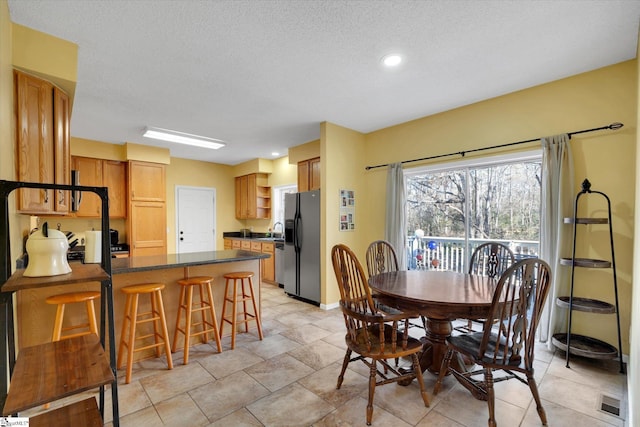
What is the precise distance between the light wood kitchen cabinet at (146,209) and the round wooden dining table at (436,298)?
4.41 meters

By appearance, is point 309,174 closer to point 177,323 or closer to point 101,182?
point 177,323

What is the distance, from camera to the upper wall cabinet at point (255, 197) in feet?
21.7

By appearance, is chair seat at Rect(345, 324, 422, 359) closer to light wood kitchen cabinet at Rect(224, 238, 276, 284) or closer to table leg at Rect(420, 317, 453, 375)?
table leg at Rect(420, 317, 453, 375)

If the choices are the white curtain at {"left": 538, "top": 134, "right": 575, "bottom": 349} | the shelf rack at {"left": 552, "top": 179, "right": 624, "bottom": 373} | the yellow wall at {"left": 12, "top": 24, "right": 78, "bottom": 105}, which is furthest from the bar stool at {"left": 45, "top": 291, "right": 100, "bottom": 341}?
the white curtain at {"left": 538, "top": 134, "right": 575, "bottom": 349}

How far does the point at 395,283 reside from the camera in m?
2.43

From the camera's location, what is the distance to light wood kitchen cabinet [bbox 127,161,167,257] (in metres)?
5.12

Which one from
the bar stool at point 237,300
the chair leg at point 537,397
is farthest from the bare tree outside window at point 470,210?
the bar stool at point 237,300

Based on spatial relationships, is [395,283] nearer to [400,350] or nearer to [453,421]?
[400,350]

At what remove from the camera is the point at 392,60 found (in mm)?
2543

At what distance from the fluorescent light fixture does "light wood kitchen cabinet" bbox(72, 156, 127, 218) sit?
3.93 ft

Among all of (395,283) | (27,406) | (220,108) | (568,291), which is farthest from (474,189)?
(27,406)

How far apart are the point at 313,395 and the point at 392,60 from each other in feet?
9.06

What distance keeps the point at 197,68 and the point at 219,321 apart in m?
2.56

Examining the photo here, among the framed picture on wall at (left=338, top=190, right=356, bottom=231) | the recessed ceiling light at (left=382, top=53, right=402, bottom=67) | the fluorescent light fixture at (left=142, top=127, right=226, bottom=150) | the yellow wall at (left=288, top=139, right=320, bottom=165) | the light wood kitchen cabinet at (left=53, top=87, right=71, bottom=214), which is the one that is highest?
the recessed ceiling light at (left=382, top=53, right=402, bottom=67)
